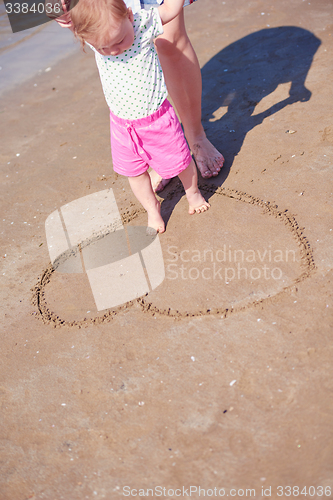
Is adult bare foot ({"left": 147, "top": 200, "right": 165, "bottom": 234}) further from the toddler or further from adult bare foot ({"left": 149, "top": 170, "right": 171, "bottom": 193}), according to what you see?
adult bare foot ({"left": 149, "top": 170, "right": 171, "bottom": 193})

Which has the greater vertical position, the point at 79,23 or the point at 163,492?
the point at 79,23

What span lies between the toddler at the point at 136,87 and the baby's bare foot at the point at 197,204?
12cm

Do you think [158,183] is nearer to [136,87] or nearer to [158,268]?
[158,268]

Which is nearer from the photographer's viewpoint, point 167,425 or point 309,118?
point 167,425

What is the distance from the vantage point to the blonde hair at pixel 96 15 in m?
1.86

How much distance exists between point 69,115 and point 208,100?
4.37ft

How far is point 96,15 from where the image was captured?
1864 millimetres

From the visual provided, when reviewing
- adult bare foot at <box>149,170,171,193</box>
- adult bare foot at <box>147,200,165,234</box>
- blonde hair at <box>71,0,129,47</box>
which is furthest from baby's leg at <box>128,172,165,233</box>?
blonde hair at <box>71,0,129,47</box>

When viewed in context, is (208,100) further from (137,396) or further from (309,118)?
(137,396)

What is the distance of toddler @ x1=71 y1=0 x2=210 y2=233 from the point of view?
190cm

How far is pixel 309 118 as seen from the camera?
315 centimetres

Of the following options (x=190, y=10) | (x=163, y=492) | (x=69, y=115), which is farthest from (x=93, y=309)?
(x=190, y=10)

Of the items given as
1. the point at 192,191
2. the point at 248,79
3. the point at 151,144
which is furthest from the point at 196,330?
the point at 248,79

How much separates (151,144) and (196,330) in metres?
1.03
